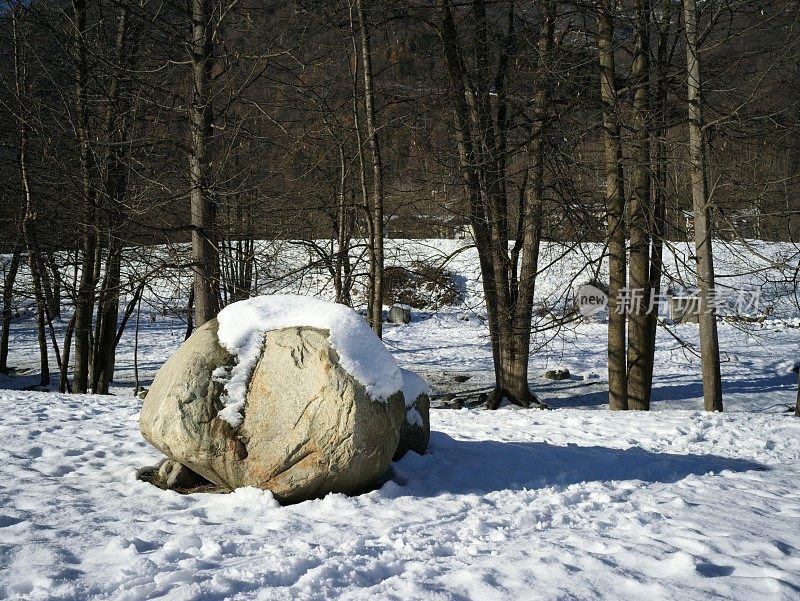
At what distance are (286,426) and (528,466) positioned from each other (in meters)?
2.37

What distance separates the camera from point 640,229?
1073cm

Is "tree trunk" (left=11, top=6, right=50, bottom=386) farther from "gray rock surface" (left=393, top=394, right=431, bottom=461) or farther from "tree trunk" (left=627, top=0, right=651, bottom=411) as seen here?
"tree trunk" (left=627, top=0, right=651, bottom=411)

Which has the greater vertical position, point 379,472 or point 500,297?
point 500,297

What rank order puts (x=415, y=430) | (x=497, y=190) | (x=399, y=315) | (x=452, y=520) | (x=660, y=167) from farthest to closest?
(x=399, y=315), (x=497, y=190), (x=660, y=167), (x=415, y=430), (x=452, y=520)

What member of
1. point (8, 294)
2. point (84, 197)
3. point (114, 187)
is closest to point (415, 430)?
point (84, 197)

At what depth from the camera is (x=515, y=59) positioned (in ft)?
38.5

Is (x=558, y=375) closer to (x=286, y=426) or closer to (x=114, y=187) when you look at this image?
(x=114, y=187)

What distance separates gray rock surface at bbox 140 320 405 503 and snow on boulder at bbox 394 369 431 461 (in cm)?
97

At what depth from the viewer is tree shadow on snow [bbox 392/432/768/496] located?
223 inches

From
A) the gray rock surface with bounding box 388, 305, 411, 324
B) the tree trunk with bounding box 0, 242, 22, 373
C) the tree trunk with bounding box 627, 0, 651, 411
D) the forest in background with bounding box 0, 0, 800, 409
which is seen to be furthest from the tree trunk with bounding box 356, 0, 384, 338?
the gray rock surface with bounding box 388, 305, 411, 324

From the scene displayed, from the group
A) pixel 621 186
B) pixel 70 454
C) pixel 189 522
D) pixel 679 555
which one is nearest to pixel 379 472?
pixel 189 522

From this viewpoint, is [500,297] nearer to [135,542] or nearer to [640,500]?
[640,500]

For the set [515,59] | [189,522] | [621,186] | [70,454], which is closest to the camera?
[189,522]

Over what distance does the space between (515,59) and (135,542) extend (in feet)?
33.0
